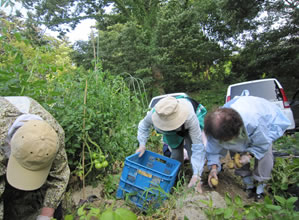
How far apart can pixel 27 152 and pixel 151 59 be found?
10.4 meters

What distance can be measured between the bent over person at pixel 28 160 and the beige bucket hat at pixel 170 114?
87cm

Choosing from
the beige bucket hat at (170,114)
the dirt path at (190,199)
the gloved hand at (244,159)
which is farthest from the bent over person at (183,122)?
the gloved hand at (244,159)

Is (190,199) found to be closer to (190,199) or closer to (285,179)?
(190,199)

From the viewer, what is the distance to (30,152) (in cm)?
137

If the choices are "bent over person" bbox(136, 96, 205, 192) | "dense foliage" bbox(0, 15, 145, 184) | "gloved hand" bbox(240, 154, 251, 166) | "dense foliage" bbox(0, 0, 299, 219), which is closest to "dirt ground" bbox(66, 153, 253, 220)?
"bent over person" bbox(136, 96, 205, 192)

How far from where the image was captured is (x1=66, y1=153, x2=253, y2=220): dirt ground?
1713 millimetres

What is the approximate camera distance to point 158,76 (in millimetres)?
11961

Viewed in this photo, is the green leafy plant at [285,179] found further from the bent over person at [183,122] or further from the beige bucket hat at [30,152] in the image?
the beige bucket hat at [30,152]

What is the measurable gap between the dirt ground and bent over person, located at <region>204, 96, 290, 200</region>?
209mm

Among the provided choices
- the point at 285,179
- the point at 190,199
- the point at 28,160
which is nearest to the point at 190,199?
the point at 190,199

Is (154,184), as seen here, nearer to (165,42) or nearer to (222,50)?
(165,42)

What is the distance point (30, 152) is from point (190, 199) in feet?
3.98

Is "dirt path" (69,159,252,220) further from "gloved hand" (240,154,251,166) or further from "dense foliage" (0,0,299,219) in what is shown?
"dense foliage" (0,0,299,219)

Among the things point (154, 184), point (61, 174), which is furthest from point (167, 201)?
point (61, 174)
